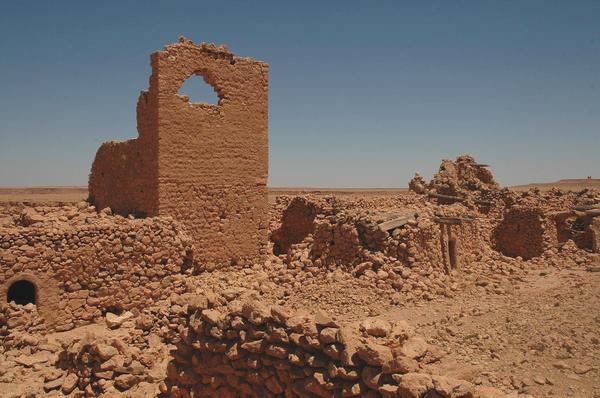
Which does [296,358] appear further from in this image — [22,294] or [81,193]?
[81,193]

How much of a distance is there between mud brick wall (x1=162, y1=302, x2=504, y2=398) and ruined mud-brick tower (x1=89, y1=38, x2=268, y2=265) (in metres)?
5.27

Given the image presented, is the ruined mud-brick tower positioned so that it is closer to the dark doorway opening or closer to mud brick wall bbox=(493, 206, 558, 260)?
the dark doorway opening

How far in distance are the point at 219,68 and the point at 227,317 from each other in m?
7.50

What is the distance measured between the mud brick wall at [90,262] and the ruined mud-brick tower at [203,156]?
2.72 ft

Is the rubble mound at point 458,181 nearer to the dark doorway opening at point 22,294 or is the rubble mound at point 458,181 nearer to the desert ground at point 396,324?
the desert ground at point 396,324

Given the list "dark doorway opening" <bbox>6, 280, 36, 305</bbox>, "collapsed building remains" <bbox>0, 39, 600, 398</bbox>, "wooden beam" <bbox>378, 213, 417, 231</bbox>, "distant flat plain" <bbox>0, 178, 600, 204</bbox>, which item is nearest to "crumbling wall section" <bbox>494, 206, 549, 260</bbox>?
"collapsed building remains" <bbox>0, 39, 600, 398</bbox>

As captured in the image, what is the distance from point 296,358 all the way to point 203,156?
7349 millimetres

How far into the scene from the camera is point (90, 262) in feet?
31.8

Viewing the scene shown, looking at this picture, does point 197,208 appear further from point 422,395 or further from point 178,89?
point 422,395

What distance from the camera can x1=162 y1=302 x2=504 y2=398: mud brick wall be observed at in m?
4.52

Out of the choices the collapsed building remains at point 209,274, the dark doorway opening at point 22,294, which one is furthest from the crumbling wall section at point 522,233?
the dark doorway opening at point 22,294

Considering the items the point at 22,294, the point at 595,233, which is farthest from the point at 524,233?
the point at 22,294

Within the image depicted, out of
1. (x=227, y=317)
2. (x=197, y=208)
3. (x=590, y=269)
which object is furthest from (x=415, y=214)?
(x=227, y=317)

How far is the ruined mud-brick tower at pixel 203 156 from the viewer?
11.1m
